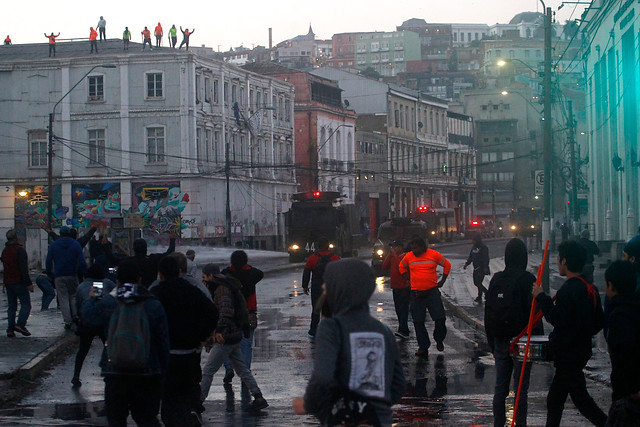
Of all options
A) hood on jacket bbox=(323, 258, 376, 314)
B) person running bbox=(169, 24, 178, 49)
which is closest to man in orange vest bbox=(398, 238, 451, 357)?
hood on jacket bbox=(323, 258, 376, 314)

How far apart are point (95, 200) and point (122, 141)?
3.99 metres

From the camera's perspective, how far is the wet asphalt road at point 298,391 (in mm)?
10273

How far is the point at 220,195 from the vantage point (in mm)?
62438

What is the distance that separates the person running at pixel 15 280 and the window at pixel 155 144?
42.9 metres

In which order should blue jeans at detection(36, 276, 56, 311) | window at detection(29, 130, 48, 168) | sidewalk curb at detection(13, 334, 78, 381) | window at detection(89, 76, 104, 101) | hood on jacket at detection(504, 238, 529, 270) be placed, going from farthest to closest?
window at detection(29, 130, 48, 168)
window at detection(89, 76, 104, 101)
blue jeans at detection(36, 276, 56, 311)
sidewalk curb at detection(13, 334, 78, 381)
hood on jacket at detection(504, 238, 529, 270)

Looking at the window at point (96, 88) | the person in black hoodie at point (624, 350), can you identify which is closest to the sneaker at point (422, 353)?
the person in black hoodie at point (624, 350)

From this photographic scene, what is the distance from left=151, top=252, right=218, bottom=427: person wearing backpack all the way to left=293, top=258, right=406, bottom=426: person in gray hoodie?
3.20 metres

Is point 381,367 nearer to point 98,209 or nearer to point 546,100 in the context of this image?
point 546,100

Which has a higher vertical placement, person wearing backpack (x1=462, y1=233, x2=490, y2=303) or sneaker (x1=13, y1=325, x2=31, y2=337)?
person wearing backpack (x1=462, y1=233, x2=490, y2=303)

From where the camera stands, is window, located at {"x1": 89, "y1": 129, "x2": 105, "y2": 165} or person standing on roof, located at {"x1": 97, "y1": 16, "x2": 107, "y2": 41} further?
person standing on roof, located at {"x1": 97, "y1": 16, "x2": 107, "y2": 41}

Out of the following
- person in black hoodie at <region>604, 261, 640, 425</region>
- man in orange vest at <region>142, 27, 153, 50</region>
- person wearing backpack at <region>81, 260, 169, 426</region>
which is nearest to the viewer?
person in black hoodie at <region>604, 261, 640, 425</region>

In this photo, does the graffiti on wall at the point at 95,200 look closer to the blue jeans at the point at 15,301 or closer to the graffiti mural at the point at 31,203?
the graffiti mural at the point at 31,203

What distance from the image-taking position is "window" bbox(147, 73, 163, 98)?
198 feet

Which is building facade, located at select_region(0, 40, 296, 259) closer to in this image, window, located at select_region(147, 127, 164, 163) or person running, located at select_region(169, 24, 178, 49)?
window, located at select_region(147, 127, 164, 163)
